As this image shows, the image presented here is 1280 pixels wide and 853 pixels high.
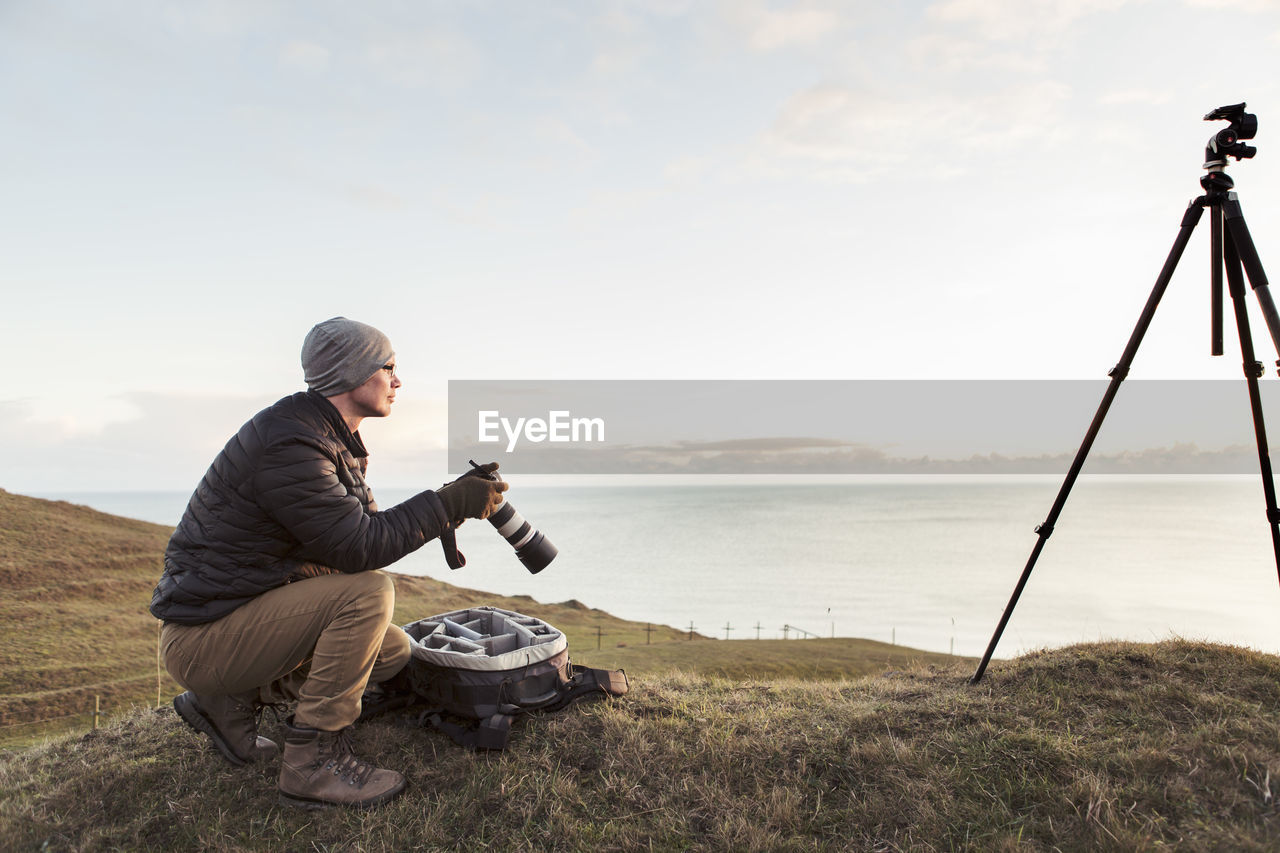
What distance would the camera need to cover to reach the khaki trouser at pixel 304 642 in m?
A: 3.15

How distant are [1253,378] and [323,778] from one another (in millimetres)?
5070

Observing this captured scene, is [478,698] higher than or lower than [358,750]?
higher

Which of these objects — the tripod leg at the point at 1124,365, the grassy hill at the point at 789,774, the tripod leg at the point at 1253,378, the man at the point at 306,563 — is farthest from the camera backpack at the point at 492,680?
the tripod leg at the point at 1253,378

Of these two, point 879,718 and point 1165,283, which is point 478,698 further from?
point 1165,283

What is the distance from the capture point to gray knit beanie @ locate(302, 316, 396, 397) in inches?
132

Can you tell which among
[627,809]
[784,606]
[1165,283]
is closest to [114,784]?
[627,809]

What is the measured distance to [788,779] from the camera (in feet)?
10.8

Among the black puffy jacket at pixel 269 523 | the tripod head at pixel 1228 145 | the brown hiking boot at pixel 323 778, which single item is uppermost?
the tripod head at pixel 1228 145

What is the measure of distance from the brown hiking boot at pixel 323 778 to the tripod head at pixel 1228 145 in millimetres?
5336

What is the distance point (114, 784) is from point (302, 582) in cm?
172

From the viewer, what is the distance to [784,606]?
68.4 m

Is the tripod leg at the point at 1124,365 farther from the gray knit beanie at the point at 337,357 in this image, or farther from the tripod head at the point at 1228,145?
the gray knit beanie at the point at 337,357

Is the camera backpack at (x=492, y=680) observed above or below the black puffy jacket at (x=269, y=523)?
below

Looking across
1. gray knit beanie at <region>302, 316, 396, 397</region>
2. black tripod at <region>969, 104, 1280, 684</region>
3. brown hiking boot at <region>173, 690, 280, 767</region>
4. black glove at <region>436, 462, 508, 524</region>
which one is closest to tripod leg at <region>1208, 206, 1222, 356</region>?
black tripod at <region>969, 104, 1280, 684</region>
